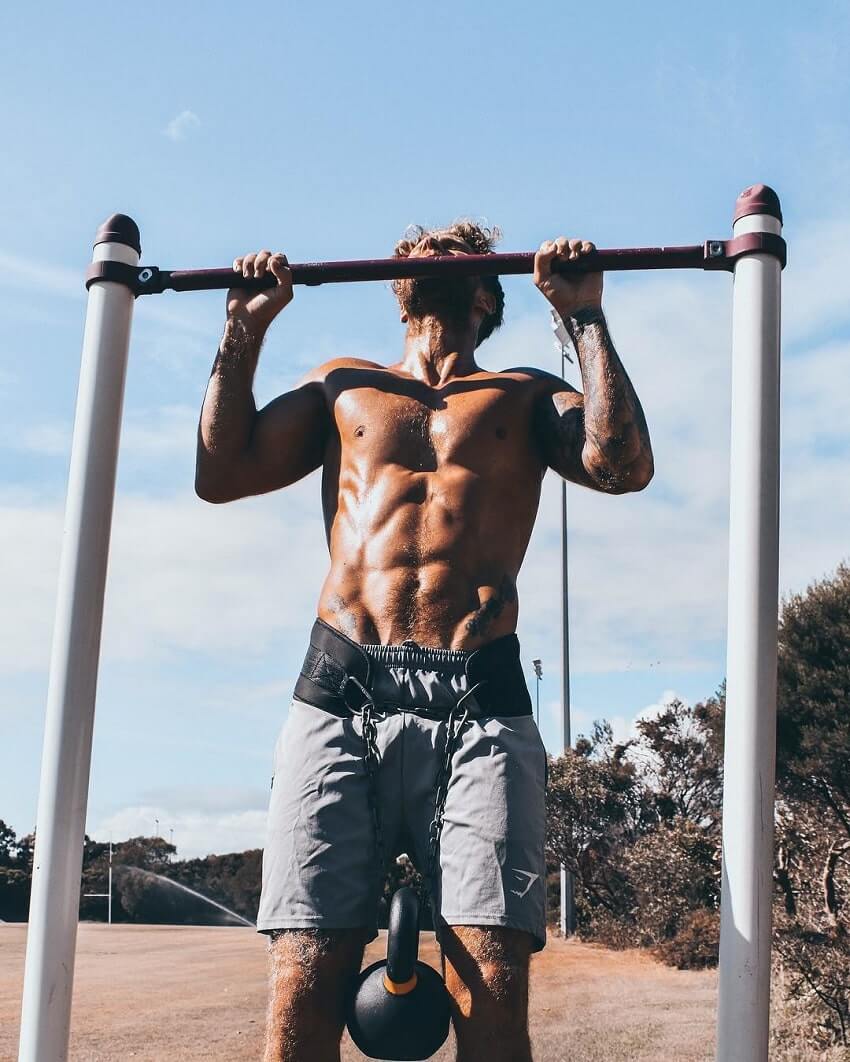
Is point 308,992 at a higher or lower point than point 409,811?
lower

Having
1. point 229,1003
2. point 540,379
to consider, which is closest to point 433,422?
point 540,379

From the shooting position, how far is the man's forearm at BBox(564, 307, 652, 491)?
2.89 meters

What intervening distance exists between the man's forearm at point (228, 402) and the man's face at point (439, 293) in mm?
465

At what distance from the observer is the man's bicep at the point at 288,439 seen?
124 inches

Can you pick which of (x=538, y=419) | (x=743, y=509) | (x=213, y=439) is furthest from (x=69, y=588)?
(x=743, y=509)

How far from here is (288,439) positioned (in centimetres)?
318

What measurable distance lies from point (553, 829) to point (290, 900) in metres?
13.7

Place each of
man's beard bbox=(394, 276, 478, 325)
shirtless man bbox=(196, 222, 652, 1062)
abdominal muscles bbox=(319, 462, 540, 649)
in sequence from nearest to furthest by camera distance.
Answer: shirtless man bbox=(196, 222, 652, 1062) < abdominal muscles bbox=(319, 462, 540, 649) < man's beard bbox=(394, 276, 478, 325)

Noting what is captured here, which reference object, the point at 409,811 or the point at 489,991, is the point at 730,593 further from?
the point at 489,991

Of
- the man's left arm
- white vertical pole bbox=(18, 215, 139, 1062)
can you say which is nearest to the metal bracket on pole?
the man's left arm

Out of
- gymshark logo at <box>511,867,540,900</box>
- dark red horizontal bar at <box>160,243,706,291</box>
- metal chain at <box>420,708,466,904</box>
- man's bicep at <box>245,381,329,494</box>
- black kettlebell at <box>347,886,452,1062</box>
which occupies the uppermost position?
dark red horizontal bar at <box>160,243,706,291</box>

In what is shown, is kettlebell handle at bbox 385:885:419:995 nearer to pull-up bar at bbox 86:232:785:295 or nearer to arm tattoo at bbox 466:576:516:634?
arm tattoo at bbox 466:576:516:634

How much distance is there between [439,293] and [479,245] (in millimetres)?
266

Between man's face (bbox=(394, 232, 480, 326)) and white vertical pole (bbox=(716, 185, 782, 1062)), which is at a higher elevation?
A: man's face (bbox=(394, 232, 480, 326))
